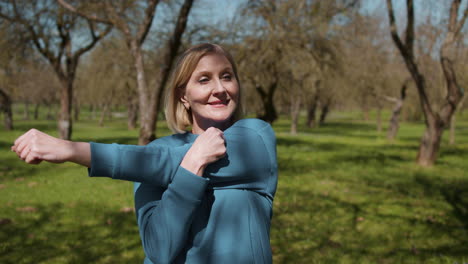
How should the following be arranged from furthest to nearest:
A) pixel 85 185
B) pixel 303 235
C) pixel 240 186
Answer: pixel 85 185 < pixel 303 235 < pixel 240 186

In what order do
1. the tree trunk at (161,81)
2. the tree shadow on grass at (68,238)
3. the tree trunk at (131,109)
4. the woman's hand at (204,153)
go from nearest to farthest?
the woman's hand at (204,153), the tree shadow on grass at (68,238), the tree trunk at (161,81), the tree trunk at (131,109)

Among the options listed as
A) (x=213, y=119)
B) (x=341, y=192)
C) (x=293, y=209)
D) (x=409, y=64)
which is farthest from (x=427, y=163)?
(x=213, y=119)

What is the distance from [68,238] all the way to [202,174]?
4.57 metres

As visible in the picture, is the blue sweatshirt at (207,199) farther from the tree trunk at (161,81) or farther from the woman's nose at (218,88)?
the tree trunk at (161,81)

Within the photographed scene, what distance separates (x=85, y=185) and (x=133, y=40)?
3807 mm

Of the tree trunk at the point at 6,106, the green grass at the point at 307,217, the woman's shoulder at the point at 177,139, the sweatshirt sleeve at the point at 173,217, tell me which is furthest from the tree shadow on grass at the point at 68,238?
the tree trunk at the point at 6,106

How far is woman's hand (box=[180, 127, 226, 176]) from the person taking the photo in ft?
4.36

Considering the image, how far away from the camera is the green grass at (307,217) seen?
4.68 meters

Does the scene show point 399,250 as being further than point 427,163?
No

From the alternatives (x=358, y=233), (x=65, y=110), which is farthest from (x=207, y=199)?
(x=65, y=110)

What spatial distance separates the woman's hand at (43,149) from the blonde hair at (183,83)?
0.69 meters

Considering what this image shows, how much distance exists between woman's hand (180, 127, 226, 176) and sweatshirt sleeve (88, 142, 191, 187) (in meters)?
0.06

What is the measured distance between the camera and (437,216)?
6.16m

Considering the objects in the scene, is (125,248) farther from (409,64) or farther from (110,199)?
(409,64)
